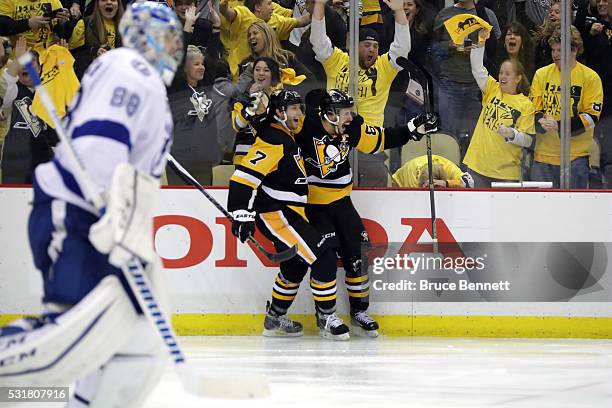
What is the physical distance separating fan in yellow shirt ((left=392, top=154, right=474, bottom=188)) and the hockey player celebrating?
2.09ft

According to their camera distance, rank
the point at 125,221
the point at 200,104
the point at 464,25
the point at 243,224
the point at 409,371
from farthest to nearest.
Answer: the point at 464,25 < the point at 200,104 < the point at 243,224 < the point at 409,371 < the point at 125,221

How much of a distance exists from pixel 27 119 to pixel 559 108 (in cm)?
312

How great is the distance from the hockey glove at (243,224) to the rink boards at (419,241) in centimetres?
34

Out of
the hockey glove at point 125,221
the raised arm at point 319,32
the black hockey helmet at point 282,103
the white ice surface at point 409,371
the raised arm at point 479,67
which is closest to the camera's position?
the hockey glove at point 125,221

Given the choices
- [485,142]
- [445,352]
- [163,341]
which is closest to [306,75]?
[485,142]

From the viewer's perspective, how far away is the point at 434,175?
6.38 m

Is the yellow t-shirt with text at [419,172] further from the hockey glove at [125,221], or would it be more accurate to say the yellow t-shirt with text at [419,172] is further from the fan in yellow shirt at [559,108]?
the hockey glove at [125,221]

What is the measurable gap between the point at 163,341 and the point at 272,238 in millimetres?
3556

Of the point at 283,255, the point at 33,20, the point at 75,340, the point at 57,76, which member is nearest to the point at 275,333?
the point at 283,255

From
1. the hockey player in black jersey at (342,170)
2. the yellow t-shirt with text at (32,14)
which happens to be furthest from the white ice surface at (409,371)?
the yellow t-shirt with text at (32,14)

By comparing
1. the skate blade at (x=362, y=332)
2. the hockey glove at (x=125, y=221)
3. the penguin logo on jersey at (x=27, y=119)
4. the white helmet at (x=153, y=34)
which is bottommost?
the skate blade at (x=362, y=332)

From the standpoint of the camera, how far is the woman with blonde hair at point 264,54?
632cm

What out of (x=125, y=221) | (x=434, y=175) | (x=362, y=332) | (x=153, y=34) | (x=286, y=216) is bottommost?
(x=362, y=332)

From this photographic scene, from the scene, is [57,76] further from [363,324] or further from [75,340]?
[75,340]
